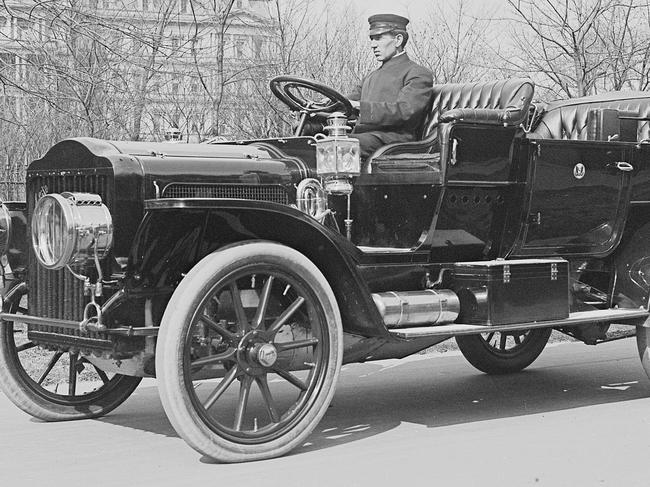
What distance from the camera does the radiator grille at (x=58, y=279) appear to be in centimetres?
509

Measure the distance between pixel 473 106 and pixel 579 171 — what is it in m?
0.80

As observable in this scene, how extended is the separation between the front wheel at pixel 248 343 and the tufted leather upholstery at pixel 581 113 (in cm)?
239

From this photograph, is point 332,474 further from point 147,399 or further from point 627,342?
point 627,342

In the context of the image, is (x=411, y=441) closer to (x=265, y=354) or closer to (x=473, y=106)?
(x=265, y=354)

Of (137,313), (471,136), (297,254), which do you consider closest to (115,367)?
(137,313)

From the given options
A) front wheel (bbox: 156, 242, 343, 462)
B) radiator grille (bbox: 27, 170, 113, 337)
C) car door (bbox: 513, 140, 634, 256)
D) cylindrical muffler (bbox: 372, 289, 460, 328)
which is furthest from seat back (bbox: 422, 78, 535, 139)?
radiator grille (bbox: 27, 170, 113, 337)

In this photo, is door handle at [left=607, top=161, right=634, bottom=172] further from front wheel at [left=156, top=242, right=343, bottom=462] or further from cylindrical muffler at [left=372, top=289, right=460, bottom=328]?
front wheel at [left=156, top=242, right=343, bottom=462]

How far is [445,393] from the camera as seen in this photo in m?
6.77

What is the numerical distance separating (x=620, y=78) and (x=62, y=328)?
9862 mm

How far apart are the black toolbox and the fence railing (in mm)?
8868

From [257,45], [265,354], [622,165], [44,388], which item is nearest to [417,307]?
[265,354]

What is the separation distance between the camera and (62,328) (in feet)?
17.5

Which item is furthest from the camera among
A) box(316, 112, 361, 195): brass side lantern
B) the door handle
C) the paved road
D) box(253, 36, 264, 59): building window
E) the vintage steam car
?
box(253, 36, 264, 59): building window

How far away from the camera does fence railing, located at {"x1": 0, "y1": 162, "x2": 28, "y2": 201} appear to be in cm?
1349
